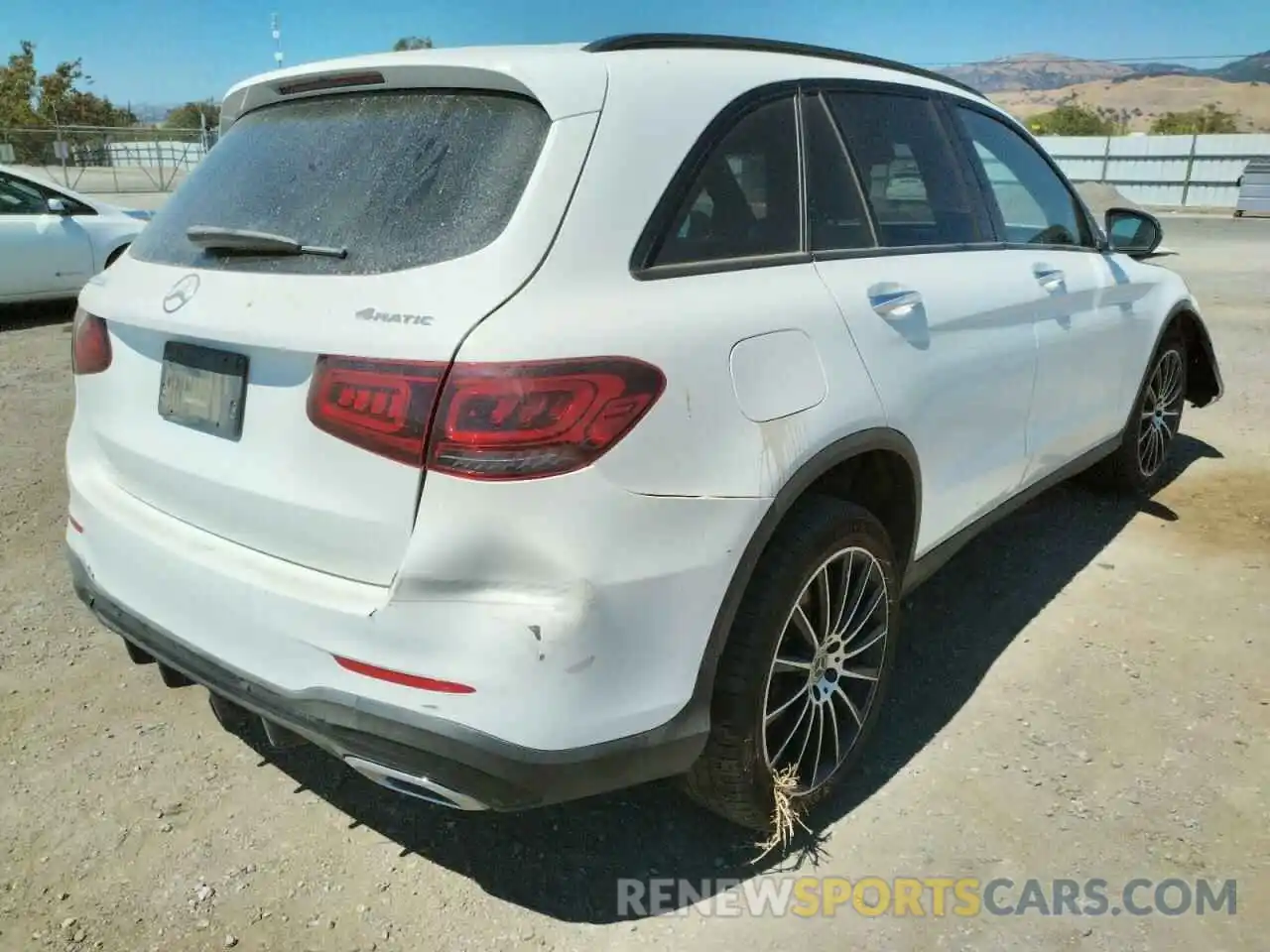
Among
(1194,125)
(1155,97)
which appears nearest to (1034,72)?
(1155,97)

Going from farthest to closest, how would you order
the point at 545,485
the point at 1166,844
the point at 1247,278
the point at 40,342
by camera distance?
the point at 1247,278, the point at 40,342, the point at 1166,844, the point at 545,485

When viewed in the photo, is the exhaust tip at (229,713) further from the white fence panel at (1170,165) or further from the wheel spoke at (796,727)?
the white fence panel at (1170,165)

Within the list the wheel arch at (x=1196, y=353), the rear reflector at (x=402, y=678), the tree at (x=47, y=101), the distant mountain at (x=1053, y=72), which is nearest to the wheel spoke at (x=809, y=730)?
the rear reflector at (x=402, y=678)

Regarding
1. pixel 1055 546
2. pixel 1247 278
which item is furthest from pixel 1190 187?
pixel 1055 546

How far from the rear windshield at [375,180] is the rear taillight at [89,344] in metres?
0.22

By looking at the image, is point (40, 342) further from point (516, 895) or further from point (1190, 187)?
point (1190, 187)

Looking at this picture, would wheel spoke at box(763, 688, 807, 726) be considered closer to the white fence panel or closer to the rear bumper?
the rear bumper

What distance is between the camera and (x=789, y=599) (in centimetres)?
228

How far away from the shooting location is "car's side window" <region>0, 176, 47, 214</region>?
914 centimetres

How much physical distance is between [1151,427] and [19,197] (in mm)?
9608

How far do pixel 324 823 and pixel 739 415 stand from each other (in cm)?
158

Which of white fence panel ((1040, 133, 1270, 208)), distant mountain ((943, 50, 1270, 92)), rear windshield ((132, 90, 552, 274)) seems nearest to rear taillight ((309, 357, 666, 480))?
rear windshield ((132, 90, 552, 274))

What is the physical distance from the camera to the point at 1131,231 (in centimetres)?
450

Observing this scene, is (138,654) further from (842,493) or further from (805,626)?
(842,493)
